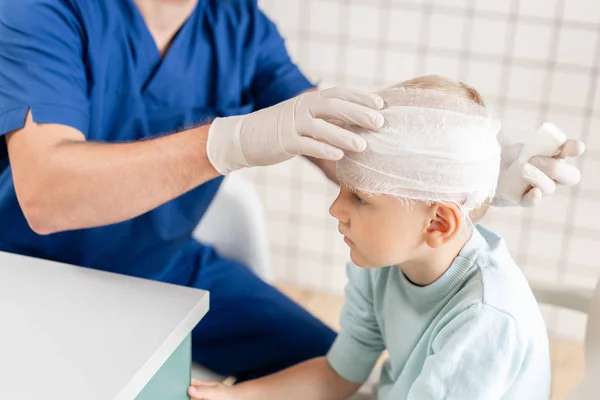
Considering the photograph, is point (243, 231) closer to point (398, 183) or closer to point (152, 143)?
point (152, 143)

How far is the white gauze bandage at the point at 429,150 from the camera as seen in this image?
0.88m

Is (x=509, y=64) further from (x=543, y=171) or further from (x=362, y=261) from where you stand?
(x=362, y=261)

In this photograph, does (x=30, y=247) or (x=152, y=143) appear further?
(x=30, y=247)

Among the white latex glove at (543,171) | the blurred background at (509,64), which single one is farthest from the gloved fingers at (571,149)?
the blurred background at (509,64)

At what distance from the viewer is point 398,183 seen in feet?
2.95

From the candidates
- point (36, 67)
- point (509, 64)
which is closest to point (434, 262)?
point (36, 67)

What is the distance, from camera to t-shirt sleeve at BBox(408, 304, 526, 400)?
90cm

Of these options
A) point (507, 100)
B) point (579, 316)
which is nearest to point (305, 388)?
point (507, 100)

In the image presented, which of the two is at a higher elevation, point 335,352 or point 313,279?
point 335,352

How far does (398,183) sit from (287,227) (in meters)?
1.45

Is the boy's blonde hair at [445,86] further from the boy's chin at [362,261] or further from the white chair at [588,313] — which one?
the white chair at [588,313]

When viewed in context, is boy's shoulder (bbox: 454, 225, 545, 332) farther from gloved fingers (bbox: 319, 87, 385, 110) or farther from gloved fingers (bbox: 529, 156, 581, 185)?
gloved fingers (bbox: 319, 87, 385, 110)

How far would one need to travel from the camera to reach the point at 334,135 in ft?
2.97

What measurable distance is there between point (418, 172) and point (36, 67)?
0.58 m
